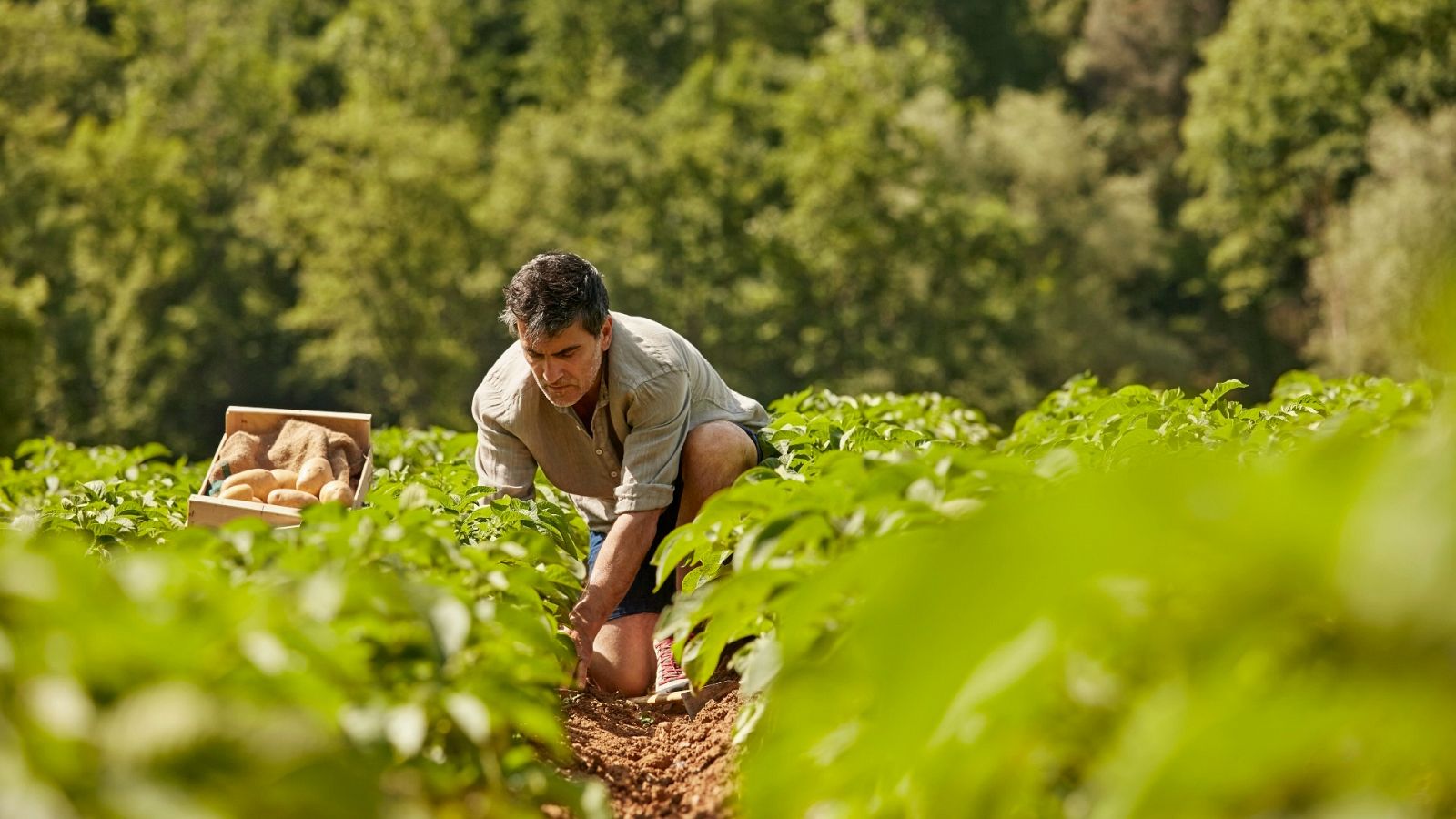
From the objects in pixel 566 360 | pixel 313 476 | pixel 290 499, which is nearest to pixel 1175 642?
pixel 566 360

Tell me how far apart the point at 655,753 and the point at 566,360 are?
1144mm

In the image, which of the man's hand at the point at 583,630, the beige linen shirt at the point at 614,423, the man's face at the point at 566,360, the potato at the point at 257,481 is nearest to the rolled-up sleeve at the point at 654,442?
the beige linen shirt at the point at 614,423

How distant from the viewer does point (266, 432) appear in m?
5.43

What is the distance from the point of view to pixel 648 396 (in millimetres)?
4629

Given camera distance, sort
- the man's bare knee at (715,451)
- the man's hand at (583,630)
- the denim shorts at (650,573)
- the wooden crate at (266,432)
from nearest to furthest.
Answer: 1. the man's hand at (583,630)
2. the wooden crate at (266,432)
3. the man's bare knee at (715,451)
4. the denim shorts at (650,573)

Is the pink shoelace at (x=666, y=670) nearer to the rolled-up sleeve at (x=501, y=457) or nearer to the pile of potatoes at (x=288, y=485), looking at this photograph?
the rolled-up sleeve at (x=501, y=457)

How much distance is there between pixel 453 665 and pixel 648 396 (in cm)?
260

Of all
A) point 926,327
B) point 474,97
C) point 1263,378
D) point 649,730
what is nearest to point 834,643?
point 649,730

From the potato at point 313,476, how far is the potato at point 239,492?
0.49 ft

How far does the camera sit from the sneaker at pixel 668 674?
453 centimetres

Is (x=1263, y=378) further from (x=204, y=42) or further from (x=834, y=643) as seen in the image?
(x=834, y=643)

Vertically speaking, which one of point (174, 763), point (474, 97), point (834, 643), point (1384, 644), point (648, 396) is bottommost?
point (474, 97)

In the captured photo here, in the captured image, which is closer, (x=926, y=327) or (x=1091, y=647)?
(x=1091, y=647)

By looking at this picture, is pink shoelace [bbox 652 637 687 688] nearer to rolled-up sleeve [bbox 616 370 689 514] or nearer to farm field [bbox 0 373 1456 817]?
rolled-up sleeve [bbox 616 370 689 514]
